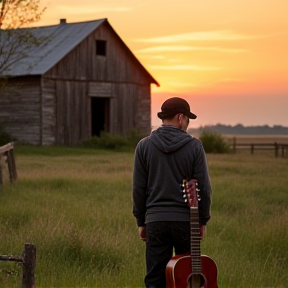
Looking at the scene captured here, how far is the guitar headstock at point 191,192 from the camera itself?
21.5 feet

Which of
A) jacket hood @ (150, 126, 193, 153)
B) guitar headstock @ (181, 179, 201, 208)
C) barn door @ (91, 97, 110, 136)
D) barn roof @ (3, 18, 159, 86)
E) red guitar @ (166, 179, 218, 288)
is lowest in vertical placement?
barn door @ (91, 97, 110, 136)

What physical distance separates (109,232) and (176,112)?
5.06 m

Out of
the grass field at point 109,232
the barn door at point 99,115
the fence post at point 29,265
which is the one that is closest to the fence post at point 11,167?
the grass field at point 109,232

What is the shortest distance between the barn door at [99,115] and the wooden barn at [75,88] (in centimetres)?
6

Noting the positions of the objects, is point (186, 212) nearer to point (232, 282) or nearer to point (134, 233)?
point (232, 282)

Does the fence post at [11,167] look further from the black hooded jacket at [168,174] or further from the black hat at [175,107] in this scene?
the black hat at [175,107]

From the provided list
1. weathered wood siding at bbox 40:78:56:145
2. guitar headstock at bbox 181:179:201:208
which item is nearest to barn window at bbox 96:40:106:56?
weathered wood siding at bbox 40:78:56:145

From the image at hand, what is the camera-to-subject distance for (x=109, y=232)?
11.5 m

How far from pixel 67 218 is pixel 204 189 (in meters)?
6.10

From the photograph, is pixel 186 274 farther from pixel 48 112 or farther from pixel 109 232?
pixel 48 112

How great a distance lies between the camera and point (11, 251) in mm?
9812

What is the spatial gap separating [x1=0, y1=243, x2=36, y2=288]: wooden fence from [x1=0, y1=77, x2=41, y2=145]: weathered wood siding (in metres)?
32.6

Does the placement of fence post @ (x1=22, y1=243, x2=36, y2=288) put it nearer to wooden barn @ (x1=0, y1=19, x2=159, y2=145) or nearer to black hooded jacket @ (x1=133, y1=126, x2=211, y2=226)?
black hooded jacket @ (x1=133, y1=126, x2=211, y2=226)

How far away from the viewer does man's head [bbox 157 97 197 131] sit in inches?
266
